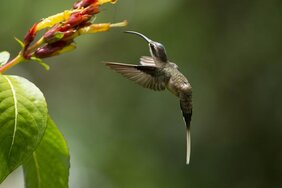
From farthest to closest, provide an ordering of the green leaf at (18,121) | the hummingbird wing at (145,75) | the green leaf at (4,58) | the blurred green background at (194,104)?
the blurred green background at (194,104) → the hummingbird wing at (145,75) → the green leaf at (4,58) → the green leaf at (18,121)

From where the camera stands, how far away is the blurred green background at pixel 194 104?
7609 millimetres

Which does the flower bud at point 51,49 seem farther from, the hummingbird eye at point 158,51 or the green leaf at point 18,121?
the hummingbird eye at point 158,51

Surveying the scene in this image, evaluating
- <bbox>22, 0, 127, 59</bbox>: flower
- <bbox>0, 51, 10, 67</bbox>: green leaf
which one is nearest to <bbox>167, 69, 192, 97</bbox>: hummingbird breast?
<bbox>22, 0, 127, 59</bbox>: flower

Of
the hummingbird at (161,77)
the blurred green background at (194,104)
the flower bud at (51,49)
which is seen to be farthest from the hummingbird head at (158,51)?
the blurred green background at (194,104)

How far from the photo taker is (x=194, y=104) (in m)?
8.16

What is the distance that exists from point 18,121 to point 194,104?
6238 millimetres

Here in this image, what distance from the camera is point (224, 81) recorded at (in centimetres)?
819

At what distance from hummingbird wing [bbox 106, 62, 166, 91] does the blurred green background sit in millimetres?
4639

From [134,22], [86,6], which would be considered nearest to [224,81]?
[134,22]

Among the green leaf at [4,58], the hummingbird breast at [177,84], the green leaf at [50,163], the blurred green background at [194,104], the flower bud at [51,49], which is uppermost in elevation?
the flower bud at [51,49]

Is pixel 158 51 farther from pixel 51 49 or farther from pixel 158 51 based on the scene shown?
pixel 51 49

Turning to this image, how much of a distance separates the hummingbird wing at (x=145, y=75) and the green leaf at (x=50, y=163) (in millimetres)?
456

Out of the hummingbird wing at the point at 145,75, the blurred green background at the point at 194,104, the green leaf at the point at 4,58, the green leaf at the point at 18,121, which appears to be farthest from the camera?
the blurred green background at the point at 194,104

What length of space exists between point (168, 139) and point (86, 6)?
227 inches
